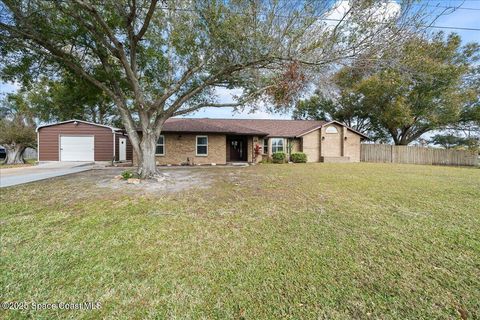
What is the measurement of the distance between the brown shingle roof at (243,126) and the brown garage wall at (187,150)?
560 millimetres

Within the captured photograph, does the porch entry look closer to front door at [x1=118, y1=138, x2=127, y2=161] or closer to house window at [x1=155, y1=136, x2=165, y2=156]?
house window at [x1=155, y1=136, x2=165, y2=156]

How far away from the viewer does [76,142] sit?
16125mm

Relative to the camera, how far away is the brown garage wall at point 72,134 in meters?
15.8

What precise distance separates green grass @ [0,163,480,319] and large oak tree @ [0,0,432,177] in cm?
460

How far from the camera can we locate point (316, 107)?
29.8 meters

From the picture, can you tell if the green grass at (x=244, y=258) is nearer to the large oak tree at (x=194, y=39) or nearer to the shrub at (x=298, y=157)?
the large oak tree at (x=194, y=39)

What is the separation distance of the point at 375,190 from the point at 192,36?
830 centimetres

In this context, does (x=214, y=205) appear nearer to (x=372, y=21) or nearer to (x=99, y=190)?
(x=99, y=190)

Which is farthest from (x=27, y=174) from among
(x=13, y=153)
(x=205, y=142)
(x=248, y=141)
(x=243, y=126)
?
(x=243, y=126)

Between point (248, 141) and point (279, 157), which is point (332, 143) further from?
point (248, 141)

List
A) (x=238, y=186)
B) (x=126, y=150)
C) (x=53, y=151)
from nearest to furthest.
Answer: (x=238, y=186), (x=53, y=151), (x=126, y=150)

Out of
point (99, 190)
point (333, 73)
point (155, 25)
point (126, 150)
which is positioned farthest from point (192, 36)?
point (126, 150)

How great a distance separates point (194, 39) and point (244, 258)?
7.90 m

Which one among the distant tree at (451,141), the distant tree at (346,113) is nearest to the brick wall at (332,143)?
the distant tree at (346,113)
